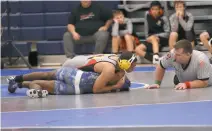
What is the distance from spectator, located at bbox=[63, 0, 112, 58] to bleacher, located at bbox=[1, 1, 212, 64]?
38 centimetres

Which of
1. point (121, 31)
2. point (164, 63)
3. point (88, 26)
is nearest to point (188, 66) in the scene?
point (164, 63)

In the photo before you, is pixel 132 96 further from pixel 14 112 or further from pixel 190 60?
pixel 14 112

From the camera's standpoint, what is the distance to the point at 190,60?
705cm

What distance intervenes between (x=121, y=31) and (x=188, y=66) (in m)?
5.71

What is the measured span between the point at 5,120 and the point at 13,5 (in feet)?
30.0

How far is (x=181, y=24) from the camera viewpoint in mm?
12125

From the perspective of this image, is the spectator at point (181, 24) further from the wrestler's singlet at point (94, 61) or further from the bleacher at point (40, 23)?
the wrestler's singlet at point (94, 61)

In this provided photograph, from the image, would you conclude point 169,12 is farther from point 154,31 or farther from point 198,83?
point 198,83

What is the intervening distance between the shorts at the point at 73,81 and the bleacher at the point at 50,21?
574cm

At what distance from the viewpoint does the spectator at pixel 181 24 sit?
1199 centimetres

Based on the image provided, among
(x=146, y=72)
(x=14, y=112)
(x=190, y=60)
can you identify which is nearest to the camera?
(x=14, y=112)

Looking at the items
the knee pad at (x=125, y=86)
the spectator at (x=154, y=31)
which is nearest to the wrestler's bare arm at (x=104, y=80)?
the knee pad at (x=125, y=86)

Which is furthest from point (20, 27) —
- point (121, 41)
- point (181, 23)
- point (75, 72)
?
point (75, 72)

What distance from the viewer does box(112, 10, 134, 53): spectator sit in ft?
41.0
